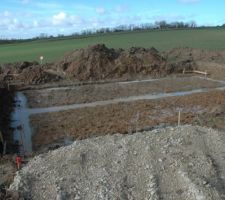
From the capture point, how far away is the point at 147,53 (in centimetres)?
3797

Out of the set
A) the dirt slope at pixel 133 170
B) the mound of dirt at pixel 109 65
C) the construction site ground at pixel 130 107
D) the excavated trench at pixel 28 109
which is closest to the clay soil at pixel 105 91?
the construction site ground at pixel 130 107

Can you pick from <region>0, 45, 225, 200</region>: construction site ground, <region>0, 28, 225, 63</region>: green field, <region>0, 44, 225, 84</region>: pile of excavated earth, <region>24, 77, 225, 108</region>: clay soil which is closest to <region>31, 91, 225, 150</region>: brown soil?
<region>0, 45, 225, 200</region>: construction site ground

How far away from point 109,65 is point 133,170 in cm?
2486

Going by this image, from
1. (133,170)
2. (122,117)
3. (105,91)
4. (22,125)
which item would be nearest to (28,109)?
(22,125)

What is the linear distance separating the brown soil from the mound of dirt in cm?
1067

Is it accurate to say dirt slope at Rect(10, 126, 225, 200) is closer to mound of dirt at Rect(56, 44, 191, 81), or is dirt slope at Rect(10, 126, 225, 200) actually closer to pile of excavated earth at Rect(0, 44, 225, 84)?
pile of excavated earth at Rect(0, 44, 225, 84)

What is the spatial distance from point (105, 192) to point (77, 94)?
1750 centimetres

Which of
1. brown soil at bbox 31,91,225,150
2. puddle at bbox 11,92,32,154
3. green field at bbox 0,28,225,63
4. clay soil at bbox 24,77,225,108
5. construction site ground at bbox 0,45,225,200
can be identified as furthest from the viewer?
green field at bbox 0,28,225,63

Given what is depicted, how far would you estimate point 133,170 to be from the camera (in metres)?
10.7

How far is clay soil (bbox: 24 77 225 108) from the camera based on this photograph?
82.0ft

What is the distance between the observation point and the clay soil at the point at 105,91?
24984 millimetres

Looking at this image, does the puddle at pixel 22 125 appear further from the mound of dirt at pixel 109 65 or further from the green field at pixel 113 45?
the green field at pixel 113 45

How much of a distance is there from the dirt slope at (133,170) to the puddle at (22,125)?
12.8 ft

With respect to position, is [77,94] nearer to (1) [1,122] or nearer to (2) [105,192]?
(1) [1,122]
